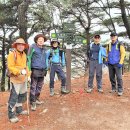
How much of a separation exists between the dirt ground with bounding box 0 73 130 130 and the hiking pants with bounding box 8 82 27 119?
10.6 inches

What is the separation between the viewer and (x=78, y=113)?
7.04 m

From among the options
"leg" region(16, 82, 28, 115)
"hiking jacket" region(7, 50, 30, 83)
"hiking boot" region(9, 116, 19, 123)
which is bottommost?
"hiking boot" region(9, 116, 19, 123)

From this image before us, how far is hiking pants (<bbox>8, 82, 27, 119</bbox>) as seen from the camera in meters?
6.53

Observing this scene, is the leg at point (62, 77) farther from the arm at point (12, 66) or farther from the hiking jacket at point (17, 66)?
the arm at point (12, 66)

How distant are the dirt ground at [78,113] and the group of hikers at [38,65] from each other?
21 cm

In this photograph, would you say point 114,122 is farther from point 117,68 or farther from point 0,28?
point 0,28

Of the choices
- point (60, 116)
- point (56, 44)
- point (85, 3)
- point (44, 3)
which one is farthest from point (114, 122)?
point (85, 3)

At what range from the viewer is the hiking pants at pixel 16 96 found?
6527 mm

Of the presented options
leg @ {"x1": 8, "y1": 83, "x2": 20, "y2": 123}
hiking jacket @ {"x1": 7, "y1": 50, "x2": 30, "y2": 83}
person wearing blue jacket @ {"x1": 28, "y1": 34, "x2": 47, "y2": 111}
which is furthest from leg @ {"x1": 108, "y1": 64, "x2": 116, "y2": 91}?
leg @ {"x1": 8, "y1": 83, "x2": 20, "y2": 123}

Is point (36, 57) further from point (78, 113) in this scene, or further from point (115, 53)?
point (115, 53)

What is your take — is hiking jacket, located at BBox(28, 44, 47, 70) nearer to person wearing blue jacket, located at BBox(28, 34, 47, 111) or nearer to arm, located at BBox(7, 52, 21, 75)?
person wearing blue jacket, located at BBox(28, 34, 47, 111)

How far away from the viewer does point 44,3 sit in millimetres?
11789

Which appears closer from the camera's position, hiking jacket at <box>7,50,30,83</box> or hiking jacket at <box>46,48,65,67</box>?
hiking jacket at <box>7,50,30,83</box>

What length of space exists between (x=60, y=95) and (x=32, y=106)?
45.4 inches
